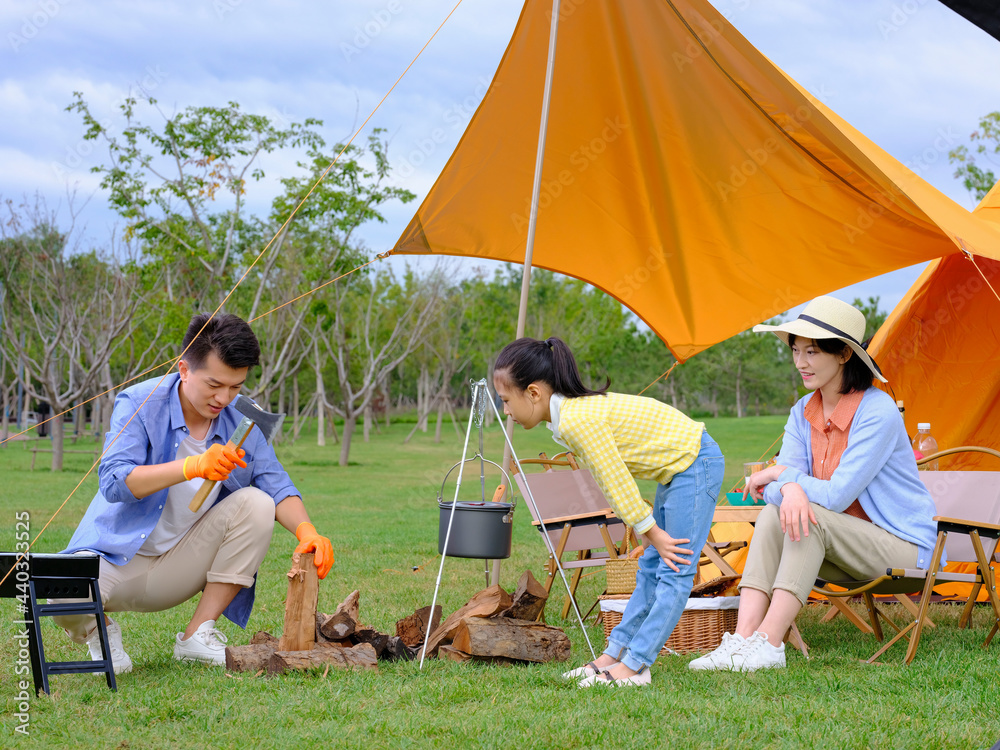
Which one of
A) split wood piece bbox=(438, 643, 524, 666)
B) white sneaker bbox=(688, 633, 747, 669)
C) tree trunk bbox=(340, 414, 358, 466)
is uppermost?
white sneaker bbox=(688, 633, 747, 669)

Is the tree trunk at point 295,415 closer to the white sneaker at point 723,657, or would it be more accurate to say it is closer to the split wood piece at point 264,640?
the split wood piece at point 264,640

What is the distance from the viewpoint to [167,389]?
10.0 feet

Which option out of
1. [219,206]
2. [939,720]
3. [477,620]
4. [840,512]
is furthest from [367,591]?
[219,206]

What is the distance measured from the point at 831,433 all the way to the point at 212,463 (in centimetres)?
223

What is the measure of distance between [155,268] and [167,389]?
1307 centimetres

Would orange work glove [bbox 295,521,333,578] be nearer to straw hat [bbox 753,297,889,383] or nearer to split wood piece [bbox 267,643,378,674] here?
split wood piece [bbox 267,643,378,674]

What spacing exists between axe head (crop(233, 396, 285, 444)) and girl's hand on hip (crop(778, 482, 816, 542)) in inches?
68.4

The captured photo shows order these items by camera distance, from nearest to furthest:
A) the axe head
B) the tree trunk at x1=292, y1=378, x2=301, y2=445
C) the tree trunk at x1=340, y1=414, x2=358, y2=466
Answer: the axe head → the tree trunk at x1=340, y1=414, x2=358, y2=466 → the tree trunk at x1=292, y1=378, x2=301, y2=445

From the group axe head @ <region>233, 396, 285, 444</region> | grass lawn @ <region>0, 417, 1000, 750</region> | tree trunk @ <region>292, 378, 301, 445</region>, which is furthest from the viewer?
tree trunk @ <region>292, 378, 301, 445</region>

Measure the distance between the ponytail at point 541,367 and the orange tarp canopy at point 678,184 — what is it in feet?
6.29

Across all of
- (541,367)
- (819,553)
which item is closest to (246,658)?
(541,367)

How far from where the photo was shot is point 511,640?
123 inches

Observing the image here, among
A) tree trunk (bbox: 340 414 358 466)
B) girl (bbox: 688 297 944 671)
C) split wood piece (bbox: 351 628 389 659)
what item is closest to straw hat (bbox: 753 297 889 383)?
girl (bbox: 688 297 944 671)

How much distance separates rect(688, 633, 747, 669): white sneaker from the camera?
2.92 meters
